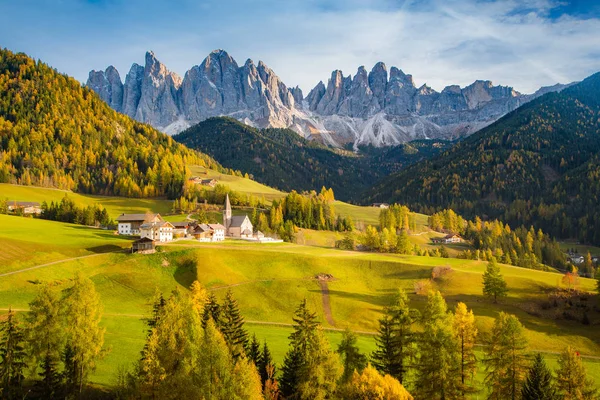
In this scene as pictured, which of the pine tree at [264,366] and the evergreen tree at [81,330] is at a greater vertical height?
the evergreen tree at [81,330]

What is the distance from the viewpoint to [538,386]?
37.1m

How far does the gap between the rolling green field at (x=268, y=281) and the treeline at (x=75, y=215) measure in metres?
22.7

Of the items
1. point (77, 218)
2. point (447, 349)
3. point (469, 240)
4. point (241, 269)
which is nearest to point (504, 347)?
point (447, 349)

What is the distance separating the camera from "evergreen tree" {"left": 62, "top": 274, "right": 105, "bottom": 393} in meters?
40.6

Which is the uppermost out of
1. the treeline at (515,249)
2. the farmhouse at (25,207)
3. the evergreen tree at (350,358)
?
the farmhouse at (25,207)

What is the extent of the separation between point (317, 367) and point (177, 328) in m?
13.1

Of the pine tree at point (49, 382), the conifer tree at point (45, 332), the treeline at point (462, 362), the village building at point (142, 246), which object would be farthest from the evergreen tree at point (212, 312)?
the village building at point (142, 246)

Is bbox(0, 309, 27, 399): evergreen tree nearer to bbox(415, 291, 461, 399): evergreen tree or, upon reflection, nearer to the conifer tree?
the conifer tree

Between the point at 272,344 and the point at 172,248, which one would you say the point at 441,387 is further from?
the point at 172,248

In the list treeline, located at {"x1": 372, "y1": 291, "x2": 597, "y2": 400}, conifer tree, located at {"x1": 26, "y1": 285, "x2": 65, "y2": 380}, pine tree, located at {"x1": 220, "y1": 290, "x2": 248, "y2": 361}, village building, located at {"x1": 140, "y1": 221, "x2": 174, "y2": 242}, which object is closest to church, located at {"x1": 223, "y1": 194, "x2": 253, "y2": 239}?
village building, located at {"x1": 140, "y1": 221, "x2": 174, "y2": 242}

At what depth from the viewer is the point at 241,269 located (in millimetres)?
90938

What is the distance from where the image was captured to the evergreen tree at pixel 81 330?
133ft

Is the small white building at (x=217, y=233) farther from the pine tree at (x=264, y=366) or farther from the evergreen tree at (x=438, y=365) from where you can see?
the evergreen tree at (x=438, y=365)

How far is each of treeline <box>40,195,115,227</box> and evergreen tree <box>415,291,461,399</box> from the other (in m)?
114
